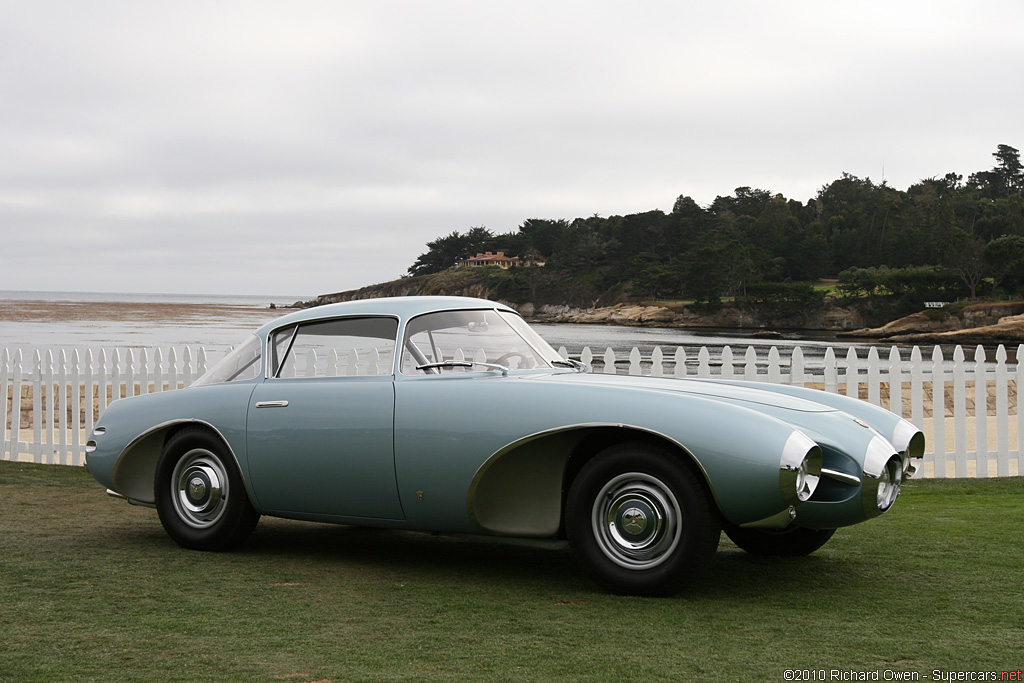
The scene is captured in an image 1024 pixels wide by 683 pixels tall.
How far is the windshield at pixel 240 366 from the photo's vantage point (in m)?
6.05

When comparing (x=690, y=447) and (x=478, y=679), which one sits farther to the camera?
(x=690, y=447)

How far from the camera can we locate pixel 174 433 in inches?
241

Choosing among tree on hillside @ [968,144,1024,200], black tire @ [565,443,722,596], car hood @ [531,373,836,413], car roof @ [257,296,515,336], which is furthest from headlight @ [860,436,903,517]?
tree on hillside @ [968,144,1024,200]

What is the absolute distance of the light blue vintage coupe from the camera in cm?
433

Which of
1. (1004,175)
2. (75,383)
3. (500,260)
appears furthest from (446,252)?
(75,383)

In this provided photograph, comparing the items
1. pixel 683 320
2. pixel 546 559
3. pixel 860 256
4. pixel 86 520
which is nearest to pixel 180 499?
pixel 86 520

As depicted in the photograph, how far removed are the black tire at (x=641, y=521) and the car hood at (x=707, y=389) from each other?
1.46ft

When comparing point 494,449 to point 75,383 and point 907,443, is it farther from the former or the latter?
point 75,383

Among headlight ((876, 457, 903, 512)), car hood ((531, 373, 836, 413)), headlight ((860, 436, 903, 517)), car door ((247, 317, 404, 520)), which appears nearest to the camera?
headlight ((860, 436, 903, 517))

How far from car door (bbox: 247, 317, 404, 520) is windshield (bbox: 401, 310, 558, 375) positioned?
5.8 inches

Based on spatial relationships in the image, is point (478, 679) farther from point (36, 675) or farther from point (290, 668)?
point (36, 675)

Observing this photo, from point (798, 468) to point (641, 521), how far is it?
30.6 inches

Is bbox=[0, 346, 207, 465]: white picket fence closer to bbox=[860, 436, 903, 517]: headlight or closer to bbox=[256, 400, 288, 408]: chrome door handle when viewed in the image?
bbox=[256, 400, 288, 408]: chrome door handle

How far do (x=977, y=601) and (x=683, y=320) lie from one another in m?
118
